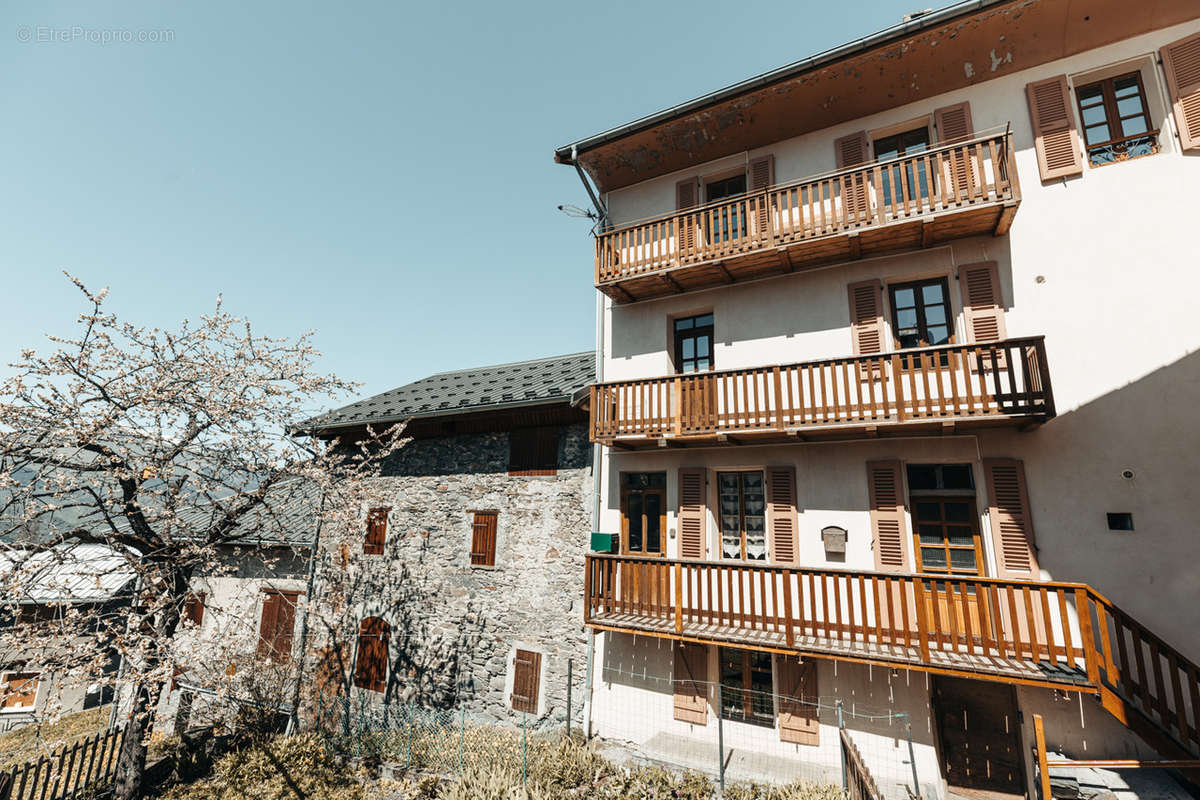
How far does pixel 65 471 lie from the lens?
766 cm

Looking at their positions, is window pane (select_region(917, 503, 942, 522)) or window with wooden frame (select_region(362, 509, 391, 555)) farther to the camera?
window with wooden frame (select_region(362, 509, 391, 555))

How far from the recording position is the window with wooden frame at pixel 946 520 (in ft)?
25.4

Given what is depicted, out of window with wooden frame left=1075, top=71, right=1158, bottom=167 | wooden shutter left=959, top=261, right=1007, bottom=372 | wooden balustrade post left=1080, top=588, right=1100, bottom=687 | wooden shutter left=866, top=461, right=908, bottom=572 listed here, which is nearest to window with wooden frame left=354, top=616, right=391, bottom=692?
wooden shutter left=866, top=461, right=908, bottom=572

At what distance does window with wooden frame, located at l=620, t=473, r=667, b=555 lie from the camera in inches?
392

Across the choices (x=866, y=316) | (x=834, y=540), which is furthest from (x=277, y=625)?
(x=866, y=316)

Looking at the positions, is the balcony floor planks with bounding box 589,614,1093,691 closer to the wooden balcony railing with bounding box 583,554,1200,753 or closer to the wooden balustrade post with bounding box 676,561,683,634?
the wooden balcony railing with bounding box 583,554,1200,753

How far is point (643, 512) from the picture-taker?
33.2 ft

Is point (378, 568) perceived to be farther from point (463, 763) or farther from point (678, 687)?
point (678, 687)

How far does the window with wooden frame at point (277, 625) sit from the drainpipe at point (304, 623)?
32cm

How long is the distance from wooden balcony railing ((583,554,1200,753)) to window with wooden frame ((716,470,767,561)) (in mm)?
586

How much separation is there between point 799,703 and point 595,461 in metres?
5.53

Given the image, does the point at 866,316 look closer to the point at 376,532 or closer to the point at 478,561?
the point at 478,561

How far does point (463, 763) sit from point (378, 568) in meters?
5.30

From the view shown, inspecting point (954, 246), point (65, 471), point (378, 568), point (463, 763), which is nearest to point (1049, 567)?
point (954, 246)
